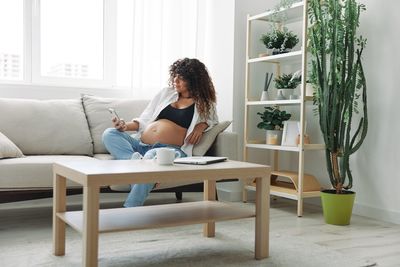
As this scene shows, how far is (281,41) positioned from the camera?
11.2ft

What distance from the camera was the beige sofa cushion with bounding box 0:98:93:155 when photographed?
292 centimetres

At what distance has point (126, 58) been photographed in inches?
148

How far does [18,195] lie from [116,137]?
27.6 inches

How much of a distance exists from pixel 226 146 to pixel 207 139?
5.3 inches

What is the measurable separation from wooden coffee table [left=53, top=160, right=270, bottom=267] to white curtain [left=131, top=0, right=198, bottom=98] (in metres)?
1.69

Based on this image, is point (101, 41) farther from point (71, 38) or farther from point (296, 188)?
point (296, 188)

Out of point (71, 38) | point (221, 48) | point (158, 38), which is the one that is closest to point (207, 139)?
point (221, 48)

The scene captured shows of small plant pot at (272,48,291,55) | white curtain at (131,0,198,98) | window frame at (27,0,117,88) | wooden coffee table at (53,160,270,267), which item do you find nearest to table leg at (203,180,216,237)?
wooden coffee table at (53,160,270,267)

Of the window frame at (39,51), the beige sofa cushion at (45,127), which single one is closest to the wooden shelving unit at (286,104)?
the window frame at (39,51)

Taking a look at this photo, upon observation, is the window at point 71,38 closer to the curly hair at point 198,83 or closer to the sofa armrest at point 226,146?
the curly hair at point 198,83

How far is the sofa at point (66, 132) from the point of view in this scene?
112 inches

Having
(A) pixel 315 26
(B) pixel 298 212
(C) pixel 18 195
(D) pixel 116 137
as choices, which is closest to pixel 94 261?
(C) pixel 18 195

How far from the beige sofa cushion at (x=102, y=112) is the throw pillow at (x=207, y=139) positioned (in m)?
0.63

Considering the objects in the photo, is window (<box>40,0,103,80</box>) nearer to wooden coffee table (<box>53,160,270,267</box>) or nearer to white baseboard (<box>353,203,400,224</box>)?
wooden coffee table (<box>53,160,270,267</box>)
